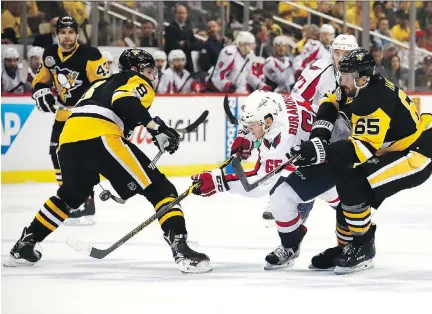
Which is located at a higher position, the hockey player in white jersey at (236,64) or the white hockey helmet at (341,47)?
the white hockey helmet at (341,47)

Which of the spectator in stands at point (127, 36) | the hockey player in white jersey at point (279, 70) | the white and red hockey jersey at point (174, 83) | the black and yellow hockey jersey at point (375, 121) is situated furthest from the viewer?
the hockey player in white jersey at point (279, 70)

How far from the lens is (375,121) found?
443cm

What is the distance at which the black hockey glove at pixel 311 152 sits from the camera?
176 inches

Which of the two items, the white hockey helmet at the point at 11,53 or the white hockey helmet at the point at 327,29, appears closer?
the white hockey helmet at the point at 11,53

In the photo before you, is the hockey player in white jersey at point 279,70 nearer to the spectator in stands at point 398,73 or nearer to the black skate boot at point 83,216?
the spectator in stands at point 398,73

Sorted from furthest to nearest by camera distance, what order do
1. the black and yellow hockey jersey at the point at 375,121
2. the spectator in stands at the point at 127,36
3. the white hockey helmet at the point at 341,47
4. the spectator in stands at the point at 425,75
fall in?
1. the spectator in stands at the point at 425,75
2. the spectator in stands at the point at 127,36
3. the white hockey helmet at the point at 341,47
4. the black and yellow hockey jersey at the point at 375,121

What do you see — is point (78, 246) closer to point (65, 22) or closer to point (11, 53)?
point (65, 22)

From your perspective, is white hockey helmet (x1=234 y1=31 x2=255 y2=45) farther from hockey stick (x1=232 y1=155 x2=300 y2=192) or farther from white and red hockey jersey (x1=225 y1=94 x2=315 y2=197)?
hockey stick (x1=232 y1=155 x2=300 y2=192)

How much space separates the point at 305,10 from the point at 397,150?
6.04 m

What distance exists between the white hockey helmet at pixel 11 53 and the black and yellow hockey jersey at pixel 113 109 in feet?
14.2

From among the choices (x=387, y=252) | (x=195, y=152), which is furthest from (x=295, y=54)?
(x=387, y=252)

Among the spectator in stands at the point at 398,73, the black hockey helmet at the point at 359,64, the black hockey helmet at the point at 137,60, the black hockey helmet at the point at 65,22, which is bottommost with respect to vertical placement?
the spectator in stands at the point at 398,73

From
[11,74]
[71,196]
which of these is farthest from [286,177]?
[11,74]

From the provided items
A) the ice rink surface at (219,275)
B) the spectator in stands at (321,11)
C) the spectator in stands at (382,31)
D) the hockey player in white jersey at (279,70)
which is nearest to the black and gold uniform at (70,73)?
the ice rink surface at (219,275)
